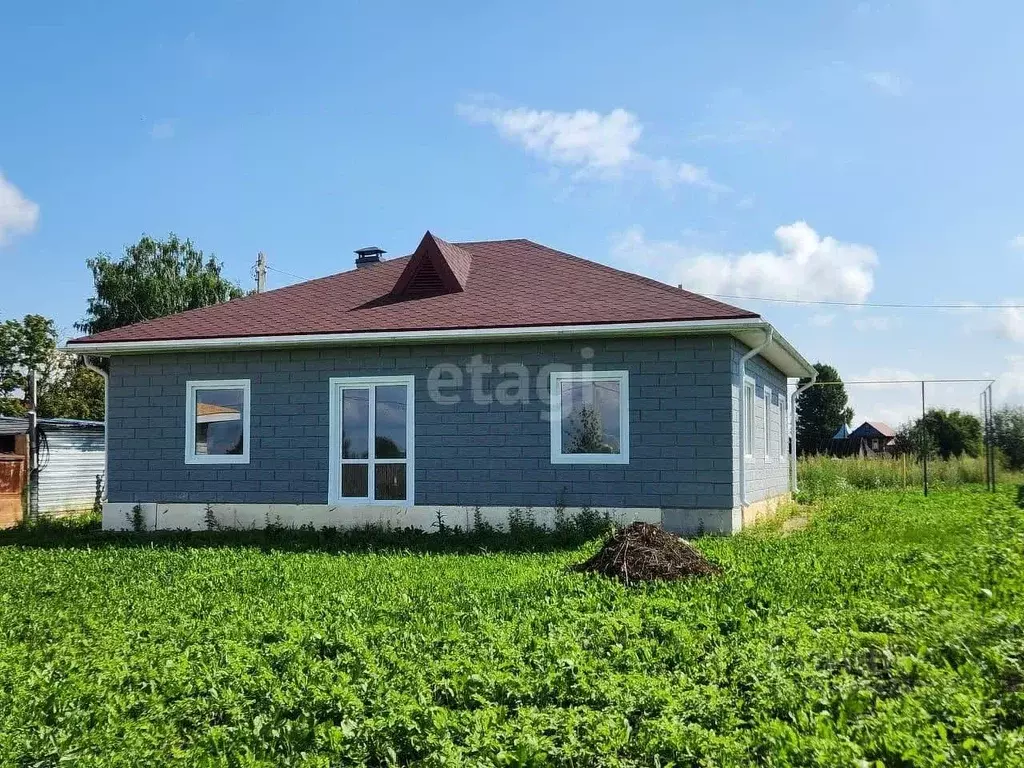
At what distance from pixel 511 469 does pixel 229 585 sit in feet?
15.7

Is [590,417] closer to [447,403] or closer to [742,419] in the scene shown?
[447,403]

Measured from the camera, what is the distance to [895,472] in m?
22.8

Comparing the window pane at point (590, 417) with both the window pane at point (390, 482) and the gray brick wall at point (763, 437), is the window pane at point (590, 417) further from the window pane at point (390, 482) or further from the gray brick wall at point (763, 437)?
the window pane at point (390, 482)

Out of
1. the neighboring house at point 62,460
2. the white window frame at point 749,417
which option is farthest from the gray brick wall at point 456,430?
the neighboring house at point 62,460

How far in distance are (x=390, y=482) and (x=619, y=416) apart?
3586mm

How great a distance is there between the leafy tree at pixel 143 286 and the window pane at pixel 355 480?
102 ft

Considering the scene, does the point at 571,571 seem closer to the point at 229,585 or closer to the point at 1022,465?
the point at 229,585

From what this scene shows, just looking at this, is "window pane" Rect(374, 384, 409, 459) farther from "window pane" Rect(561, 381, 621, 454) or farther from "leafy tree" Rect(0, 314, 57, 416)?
"leafy tree" Rect(0, 314, 57, 416)

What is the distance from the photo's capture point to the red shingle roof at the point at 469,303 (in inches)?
490

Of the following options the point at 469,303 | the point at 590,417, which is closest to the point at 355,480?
the point at 469,303

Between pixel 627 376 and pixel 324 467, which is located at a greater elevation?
pixel 627 376

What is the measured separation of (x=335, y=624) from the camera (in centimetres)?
651

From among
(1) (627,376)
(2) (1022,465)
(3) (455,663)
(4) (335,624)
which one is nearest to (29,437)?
(1) (627,376)

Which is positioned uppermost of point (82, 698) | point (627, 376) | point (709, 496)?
point (627, 376)
